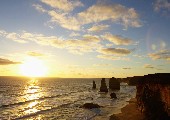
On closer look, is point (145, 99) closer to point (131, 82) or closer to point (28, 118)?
point (131, 82)

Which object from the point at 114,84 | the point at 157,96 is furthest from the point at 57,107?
the point at 114,84

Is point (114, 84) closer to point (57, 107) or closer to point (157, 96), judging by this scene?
point (57, 107)

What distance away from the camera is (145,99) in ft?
87.1

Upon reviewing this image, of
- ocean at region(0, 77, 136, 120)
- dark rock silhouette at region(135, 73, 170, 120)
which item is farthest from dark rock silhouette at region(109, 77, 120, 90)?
dark rock silhouette at region(135, 73, 170, 120)

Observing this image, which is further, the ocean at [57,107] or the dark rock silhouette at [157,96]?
the ocean at [57,107]

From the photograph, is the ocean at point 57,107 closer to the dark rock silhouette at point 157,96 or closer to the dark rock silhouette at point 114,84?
the dark rock silhouette at point 157,96

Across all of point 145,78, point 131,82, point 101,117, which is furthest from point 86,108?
point 145,78

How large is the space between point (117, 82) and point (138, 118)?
86.1 metres

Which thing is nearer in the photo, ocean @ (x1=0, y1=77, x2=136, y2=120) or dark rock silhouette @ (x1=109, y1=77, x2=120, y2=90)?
ocean @ (x1=0, y1=77, x2=136, y2=120)

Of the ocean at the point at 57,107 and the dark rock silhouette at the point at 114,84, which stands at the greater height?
the dark rock silhouette at the point at 114,84

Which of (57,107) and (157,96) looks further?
(57,107)

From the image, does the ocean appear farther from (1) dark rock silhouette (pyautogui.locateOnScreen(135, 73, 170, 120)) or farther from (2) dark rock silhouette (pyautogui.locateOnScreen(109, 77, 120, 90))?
(2) dark rock silhouette (pyautogui.locateOnScreen(109, 77, 120, 90))

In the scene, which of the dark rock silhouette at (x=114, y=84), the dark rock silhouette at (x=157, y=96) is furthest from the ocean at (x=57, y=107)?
the dark rock silhouette at (x=114, y=84)

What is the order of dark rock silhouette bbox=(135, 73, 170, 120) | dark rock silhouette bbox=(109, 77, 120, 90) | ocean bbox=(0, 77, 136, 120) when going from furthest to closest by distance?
dark rock silhouette bbox=(109, 77, 120, 90)
ocean bbox=(0, 77, 136, 120)
dark rock silhouette bbox=(135, 73, 170, 120)
